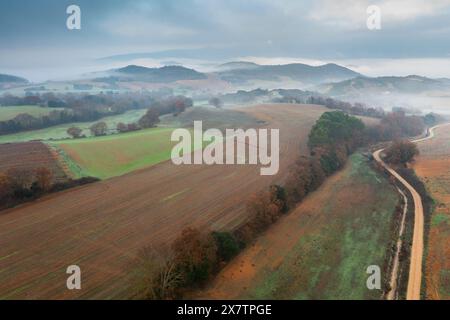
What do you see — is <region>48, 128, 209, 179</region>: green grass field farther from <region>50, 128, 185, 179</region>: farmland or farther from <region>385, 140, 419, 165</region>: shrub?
<region>385, 140, 419, 165</region>: shrub

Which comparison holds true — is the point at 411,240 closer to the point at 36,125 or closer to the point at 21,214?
the point at 21,214

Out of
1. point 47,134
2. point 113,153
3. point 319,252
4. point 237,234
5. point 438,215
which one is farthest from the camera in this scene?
point 47,134

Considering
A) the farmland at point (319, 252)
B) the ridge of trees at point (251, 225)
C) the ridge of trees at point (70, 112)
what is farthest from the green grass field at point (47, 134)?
the farmland at point (319, 252)

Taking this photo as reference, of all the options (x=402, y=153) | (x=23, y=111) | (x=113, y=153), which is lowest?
(x=402, y=153)

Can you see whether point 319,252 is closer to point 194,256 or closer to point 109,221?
point 194,256

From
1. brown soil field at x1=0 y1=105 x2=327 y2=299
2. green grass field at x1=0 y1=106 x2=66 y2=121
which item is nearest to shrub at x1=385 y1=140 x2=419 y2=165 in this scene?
brown soil field at x1=0 y1=105 x2=327 y2=299

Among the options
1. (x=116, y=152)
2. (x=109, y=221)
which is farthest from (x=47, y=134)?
(x=109, y=221)
